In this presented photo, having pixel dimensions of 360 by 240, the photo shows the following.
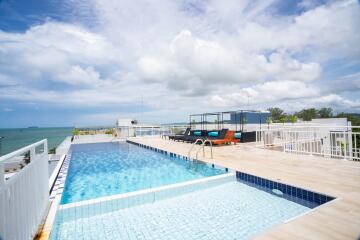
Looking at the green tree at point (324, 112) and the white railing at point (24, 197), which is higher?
the green tree at point (324, 112)

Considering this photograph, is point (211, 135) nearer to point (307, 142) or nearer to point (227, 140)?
point (227, 140)

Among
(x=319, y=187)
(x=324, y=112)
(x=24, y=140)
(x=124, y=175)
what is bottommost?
(x=24, y=140)

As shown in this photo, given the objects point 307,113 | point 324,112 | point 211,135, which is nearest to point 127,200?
point 211,135

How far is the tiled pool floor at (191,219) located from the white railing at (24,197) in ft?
2.22

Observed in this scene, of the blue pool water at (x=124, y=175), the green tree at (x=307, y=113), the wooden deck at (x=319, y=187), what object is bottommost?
the blue pool water at (x=124, y=175)

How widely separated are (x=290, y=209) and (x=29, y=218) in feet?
12.8

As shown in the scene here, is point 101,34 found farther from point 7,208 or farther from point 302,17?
point 7,208

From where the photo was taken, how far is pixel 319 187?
12.0ft

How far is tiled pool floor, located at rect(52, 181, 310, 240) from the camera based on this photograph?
2953mm

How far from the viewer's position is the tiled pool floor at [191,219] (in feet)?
9.69

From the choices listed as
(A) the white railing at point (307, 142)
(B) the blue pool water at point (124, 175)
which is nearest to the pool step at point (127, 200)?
(B) the blue pool water at point (124, 175)

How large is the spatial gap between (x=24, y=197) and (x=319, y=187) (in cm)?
446

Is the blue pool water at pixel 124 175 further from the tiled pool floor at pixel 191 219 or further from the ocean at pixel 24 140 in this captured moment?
the ocean at pixel 24 140

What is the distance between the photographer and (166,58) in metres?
13.0
